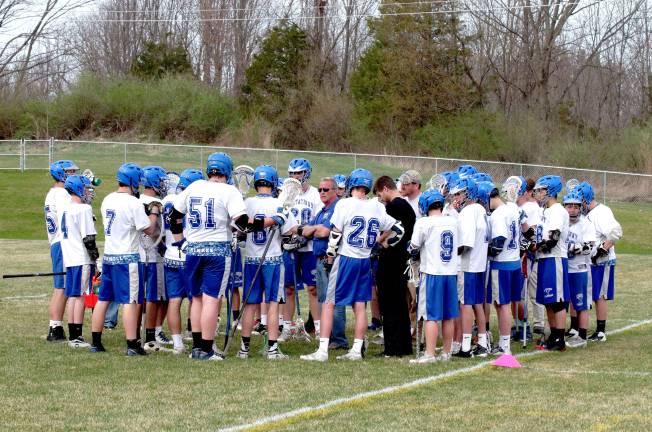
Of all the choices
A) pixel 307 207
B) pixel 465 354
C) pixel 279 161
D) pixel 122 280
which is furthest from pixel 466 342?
pixel 279 161

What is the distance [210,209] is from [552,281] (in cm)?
369

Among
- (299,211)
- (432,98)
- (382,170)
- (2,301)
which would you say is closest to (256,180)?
(299,211)

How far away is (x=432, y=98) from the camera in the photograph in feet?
140

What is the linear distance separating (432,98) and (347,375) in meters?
34.6

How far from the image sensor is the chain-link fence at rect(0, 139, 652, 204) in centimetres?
3219

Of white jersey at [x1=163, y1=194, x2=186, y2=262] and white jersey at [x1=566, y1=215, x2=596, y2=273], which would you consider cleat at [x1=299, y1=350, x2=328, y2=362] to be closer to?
white jersey at [x1=163, y1=194, x2=186, y2=262]

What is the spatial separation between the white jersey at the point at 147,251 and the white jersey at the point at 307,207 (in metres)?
1.71

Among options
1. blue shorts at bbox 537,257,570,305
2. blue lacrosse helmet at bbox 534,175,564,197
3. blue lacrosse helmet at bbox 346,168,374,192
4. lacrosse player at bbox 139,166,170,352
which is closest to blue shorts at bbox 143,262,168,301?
lacrosse player at bbox 139,166,170,352

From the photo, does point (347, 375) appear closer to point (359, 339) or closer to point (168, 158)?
point (359, 339)

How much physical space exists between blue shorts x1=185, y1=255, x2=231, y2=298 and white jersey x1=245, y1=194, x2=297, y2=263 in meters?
0.38

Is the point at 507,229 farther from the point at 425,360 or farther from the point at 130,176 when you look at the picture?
the point at 130,176

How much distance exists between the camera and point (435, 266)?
31.5 ft

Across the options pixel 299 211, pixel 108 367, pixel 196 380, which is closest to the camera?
pixel 196 380

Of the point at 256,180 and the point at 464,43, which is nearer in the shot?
the point at 256,180
